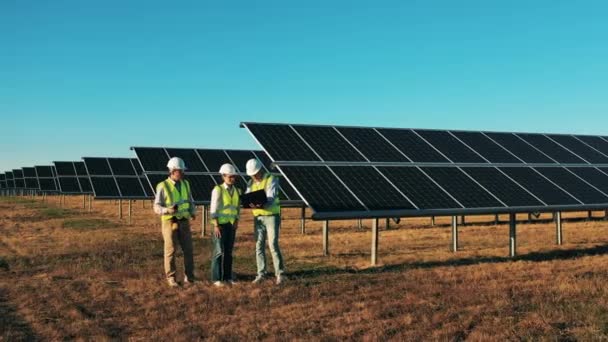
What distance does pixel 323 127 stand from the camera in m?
17.7

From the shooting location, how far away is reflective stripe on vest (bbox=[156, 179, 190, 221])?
11.5 meters

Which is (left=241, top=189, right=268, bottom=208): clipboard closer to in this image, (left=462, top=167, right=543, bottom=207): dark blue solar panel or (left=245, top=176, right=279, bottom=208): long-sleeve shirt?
(left=245, top=176, right=279, bottom=208): long-sleeve shirt

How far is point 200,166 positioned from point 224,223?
55.2ft

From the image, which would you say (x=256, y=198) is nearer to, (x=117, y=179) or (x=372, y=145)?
(x=372, y=145)

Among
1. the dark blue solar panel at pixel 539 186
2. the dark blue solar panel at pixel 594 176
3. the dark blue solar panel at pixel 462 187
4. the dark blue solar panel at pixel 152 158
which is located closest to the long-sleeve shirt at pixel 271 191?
the dark blue solar panel at pixel 462 187

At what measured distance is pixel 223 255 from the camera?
37.9 ft

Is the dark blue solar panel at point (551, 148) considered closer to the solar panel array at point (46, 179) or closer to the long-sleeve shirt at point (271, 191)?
the long-sleeve shirt at point (271, 191)

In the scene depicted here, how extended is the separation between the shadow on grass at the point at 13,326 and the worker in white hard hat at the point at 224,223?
3776mm

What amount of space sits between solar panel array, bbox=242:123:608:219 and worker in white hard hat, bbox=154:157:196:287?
2.73 metres

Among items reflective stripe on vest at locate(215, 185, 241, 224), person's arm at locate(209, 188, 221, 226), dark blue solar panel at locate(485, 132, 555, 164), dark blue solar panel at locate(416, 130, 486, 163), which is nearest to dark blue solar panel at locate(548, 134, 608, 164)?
dark blue solar panel at locate(485, 132, 555, 164)

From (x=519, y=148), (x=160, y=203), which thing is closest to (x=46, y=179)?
(x=519, y=148)

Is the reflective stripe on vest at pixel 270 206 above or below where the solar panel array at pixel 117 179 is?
below

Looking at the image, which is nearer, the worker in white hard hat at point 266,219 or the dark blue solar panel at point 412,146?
the worker in white hard hat at point 266,219

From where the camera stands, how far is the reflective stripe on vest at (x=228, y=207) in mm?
11625
